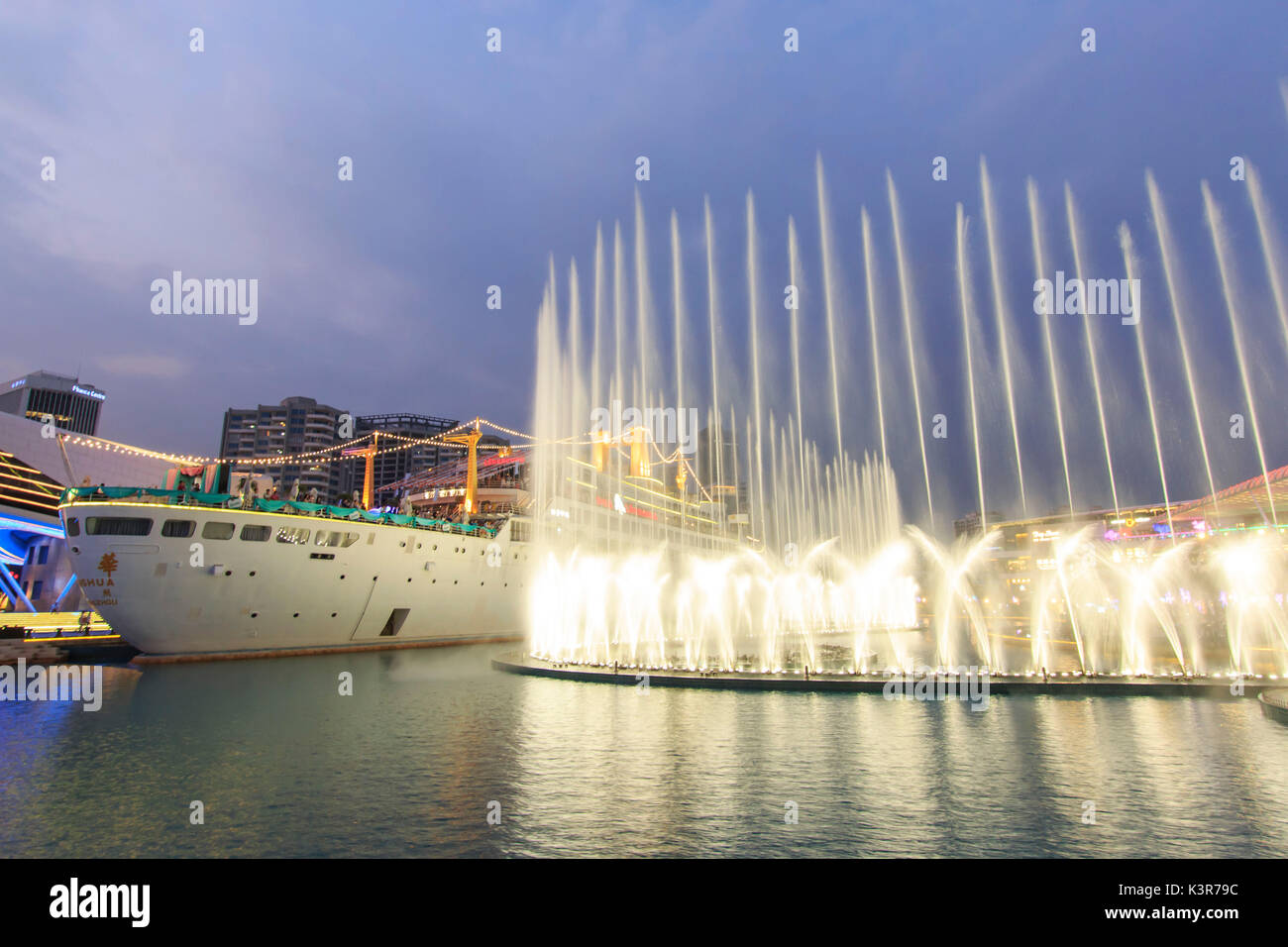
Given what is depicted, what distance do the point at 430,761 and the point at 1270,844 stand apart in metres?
12.8

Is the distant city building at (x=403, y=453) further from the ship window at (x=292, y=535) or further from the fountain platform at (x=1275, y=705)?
the fountain platform at (x=1275, y=705)

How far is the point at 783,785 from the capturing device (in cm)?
1084

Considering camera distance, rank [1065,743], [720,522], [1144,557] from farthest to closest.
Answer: [720,522], [1144,557], [1065,743]

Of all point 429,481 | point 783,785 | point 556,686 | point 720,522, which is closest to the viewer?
point 783,785

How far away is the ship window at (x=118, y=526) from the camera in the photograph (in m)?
26.1

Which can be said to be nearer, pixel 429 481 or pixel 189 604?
pixel 189 604

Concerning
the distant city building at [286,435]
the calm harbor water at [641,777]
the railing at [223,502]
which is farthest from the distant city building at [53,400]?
the calm harbor water at [641,777]

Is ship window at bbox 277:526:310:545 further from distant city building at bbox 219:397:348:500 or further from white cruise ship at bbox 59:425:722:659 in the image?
distant city building at bbox 219:397:348:500

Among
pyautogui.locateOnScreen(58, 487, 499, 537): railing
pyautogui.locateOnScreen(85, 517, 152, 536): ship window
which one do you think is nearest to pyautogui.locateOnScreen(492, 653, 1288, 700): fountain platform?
pyautogui.locateOnScreen(58, 487, 499, 537): railing

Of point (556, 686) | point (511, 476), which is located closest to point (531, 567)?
point (511, 476)

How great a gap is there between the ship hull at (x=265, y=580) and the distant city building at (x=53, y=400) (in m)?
70.0

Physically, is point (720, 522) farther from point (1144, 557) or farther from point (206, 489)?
point (206, 489)

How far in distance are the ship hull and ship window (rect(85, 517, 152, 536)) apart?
76mm

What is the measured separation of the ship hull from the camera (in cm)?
2620
